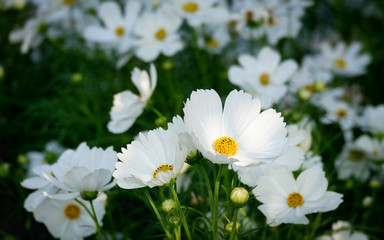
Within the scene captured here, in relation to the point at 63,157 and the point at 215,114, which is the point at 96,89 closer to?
the point at 63,157

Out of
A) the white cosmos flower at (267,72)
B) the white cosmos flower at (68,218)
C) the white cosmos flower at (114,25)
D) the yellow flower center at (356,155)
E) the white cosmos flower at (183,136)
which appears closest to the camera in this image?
the white cosmos flower at (183,136)

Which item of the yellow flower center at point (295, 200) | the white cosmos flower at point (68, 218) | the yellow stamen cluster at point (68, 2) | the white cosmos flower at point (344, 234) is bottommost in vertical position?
the white cosmos flower at point (68, 218)

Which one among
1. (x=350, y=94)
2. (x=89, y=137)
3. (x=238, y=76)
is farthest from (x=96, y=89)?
(x=350, y=94)

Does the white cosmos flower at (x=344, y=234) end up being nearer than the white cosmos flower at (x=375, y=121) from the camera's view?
Yes

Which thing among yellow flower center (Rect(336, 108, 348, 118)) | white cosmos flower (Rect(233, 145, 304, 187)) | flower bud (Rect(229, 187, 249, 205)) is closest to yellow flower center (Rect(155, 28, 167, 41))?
yellow flower center (Rect(336, 108, 348, 118))

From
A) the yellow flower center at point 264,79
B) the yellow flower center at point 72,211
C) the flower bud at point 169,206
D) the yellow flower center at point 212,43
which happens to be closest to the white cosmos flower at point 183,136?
the flower bud at point 169,206

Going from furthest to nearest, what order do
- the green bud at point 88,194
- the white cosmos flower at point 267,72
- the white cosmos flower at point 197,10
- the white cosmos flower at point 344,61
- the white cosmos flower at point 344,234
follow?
1. the white cosmos flower at point 344,61
2. the white cosmos flower at point 197,10
3. the white cosmos flower at point 267,72
4. the white cosmos flower at point 344,234
5. the green bud at point 88,194

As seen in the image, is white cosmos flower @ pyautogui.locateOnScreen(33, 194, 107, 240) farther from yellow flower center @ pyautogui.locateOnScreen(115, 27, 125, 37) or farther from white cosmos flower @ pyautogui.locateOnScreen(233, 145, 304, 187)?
yellow flower center @ pyautogui.locateOnScreen(115, 27, 125, 37)

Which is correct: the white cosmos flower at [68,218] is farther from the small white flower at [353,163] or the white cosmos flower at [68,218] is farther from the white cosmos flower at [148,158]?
the small white flower at [353,163]
